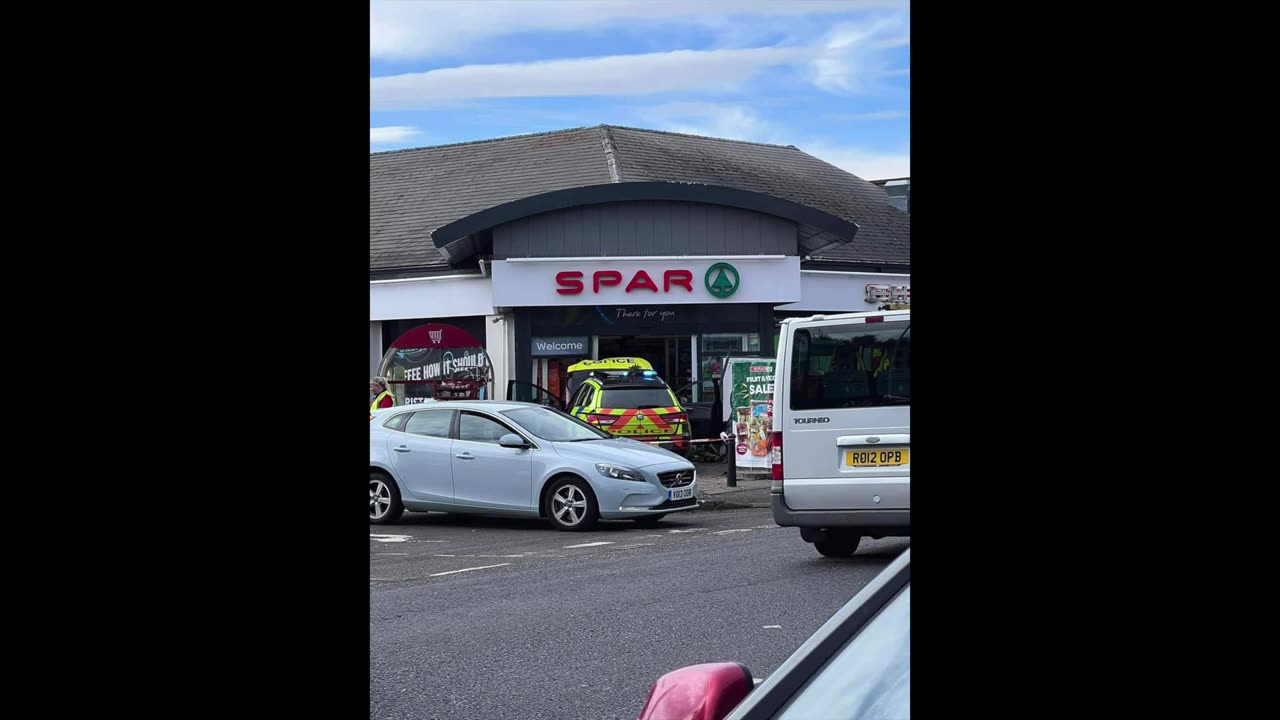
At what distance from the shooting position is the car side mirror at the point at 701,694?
2592 millimetres

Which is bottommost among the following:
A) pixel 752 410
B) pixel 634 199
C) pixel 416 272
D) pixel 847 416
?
pixel 752 410

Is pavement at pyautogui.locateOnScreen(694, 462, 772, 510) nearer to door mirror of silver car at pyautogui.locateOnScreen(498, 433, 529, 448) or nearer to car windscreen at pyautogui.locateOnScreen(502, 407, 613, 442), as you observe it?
car windscreen at pyautogui.locateOnScreen(502, 407, 613, 442)

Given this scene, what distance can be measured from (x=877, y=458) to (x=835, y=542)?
1215 millimetres

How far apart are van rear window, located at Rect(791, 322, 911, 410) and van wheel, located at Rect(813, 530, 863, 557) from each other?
1273 millimetres

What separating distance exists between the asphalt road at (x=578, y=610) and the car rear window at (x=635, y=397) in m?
6.44

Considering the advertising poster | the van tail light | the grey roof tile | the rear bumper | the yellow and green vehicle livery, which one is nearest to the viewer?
the rear bumper

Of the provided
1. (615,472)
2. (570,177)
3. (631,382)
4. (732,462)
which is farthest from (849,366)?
(570,177)

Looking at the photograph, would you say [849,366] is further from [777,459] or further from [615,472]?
[615,472]

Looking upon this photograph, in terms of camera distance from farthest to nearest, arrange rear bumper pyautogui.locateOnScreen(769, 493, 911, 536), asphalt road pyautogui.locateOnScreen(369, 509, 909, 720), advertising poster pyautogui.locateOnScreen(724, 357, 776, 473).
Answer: advertising poster pyautogui.locateOnScreen(724, 357, 776, 473) < rear bumper pyautogui.locateOnScreen(769, 493, 911, 536) < asphalt road pyautogui.locateOnScreen(369, 509, 909, 720)

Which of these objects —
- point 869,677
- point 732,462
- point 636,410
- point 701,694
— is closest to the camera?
point 869,677

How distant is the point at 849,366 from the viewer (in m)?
10.3

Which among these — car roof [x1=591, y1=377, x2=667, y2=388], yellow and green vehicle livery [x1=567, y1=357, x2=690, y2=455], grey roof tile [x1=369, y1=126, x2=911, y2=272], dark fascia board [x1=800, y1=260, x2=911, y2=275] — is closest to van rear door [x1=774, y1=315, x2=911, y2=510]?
yellow and green vehicle livery [x1=567, y1=357, x2=690, y2=455]

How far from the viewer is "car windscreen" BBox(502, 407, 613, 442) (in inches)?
565
